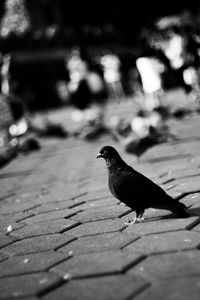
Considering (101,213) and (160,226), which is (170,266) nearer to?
(160,226)

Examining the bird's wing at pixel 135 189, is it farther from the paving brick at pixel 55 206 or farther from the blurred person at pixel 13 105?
the blurred person at pixel 13 105

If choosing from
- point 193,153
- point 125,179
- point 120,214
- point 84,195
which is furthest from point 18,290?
point 193,153

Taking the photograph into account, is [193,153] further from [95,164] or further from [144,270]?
[144,270]

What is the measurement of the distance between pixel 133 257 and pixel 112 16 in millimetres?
5591

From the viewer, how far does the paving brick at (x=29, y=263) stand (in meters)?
2.28

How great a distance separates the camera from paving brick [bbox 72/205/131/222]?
3096 millimetres

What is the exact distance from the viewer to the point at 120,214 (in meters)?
3.09

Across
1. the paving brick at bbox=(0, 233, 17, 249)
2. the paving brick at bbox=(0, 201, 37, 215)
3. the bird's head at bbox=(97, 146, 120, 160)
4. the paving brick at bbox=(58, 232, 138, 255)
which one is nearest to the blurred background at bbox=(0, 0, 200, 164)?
the paving brick at bbox=(0, 201, 37, 215)

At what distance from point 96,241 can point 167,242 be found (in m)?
0.44

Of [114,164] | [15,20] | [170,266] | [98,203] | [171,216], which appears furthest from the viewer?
[15,20]

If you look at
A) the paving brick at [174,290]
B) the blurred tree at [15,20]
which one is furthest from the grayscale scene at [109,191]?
the blurred tree at [15,20]

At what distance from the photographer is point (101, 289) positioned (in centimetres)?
185

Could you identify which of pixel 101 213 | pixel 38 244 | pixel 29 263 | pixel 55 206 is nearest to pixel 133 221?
pixel 101 213

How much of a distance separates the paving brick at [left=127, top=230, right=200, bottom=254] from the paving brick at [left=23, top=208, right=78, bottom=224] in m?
1.01
